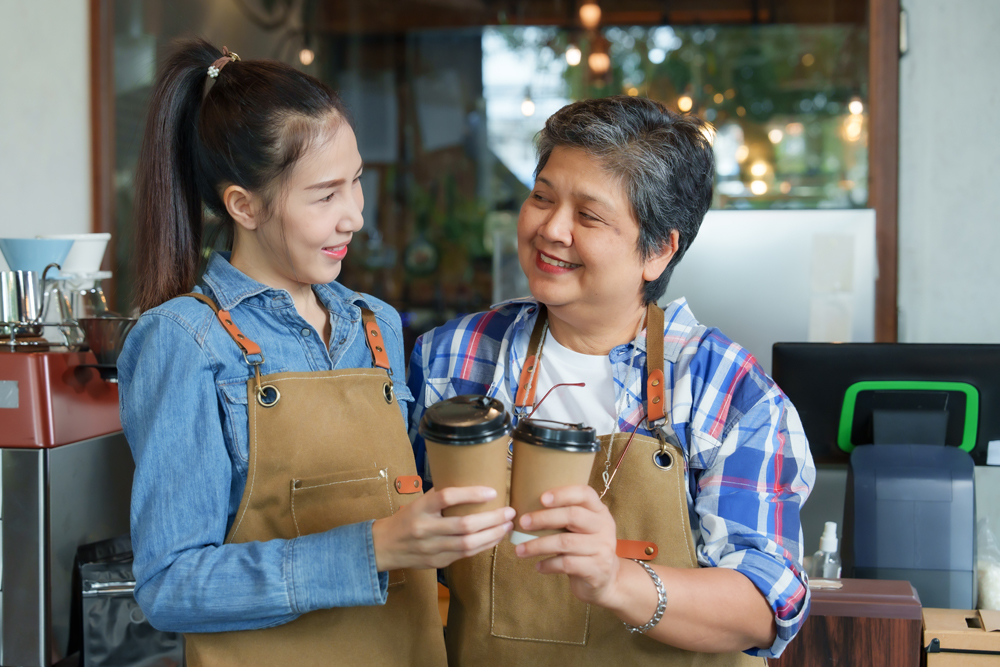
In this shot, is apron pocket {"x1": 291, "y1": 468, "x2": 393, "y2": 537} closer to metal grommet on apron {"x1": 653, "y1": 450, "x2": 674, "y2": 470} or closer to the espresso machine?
metal grommet on apron {"x1": 653, "y1": 450, "x2": 674, "y2": 470}

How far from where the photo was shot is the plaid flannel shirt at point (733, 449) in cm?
108

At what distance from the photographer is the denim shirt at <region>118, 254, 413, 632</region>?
0.97 m

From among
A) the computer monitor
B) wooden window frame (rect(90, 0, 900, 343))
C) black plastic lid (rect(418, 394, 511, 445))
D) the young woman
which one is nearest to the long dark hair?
the young woman

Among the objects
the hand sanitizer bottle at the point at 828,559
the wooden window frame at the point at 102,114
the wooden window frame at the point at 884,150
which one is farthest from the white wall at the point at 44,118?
the wooden window frame at the point at 884,150

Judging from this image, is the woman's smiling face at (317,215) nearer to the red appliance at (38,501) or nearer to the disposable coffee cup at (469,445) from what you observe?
the disposable coffee cup at (469,445)

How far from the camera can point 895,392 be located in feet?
5.28

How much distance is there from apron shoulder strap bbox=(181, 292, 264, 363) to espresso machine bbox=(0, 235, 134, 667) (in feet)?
2.58

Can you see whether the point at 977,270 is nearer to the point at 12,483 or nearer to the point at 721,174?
the point at 12,483

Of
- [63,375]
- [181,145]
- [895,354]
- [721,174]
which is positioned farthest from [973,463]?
[721,174]

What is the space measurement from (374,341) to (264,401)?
215mm

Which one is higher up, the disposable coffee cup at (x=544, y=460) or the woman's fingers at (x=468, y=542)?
the disposable coffee cup at (x=544, y=460)

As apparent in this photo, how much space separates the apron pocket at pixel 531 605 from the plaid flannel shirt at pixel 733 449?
0.19m

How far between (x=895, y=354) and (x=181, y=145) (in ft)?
4.27

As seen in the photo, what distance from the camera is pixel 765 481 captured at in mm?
1113
